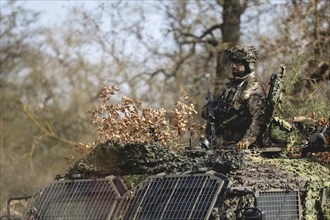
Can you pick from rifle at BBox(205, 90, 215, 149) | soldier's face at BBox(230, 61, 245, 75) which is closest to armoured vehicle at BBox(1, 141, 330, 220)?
rifle at BBox(205, 90, 215, 149)

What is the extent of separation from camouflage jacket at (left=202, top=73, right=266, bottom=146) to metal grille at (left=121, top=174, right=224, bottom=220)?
165cm

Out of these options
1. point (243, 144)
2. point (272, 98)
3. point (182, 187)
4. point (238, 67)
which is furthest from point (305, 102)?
point (182, 187)

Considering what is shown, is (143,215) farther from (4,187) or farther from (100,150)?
(4,187)

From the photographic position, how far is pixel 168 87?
3158 cm

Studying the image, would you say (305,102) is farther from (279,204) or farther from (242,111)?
(279,204)

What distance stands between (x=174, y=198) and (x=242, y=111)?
7.07 ft

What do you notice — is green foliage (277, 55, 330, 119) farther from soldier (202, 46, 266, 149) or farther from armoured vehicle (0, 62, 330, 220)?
armoured vehicle (0, 62, 330, 220)

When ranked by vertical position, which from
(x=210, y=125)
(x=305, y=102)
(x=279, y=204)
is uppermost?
(x=210, y=125)

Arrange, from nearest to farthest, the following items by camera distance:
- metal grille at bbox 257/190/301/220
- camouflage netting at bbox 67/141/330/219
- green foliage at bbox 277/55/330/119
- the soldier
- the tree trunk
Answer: metal grille at bbox 257/190/301/220
camouflage netting at bbox 67/141/330/219
the soldier
green foliage at bbox 277/55/330/119
the tree trunk

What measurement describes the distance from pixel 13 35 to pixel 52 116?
4596mm

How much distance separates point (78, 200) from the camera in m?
10.9

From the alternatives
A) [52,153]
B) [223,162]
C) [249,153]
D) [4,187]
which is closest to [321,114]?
[249,153]

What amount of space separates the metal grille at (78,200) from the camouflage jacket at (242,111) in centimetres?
191

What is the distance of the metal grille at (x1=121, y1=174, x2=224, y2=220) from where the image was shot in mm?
9945
